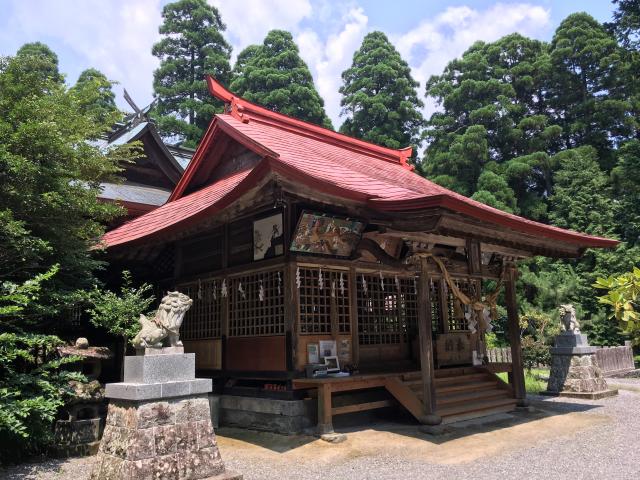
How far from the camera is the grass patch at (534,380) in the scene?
530 inches

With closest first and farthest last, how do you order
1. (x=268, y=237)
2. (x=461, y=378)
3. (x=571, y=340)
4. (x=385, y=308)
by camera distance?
(x=268, y=237)
(x=461, y=378)
(x=385, y=308)
(x=571, y=340)

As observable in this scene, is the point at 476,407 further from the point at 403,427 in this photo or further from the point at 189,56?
the point at 189,56

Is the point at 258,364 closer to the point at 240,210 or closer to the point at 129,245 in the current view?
the point at 240,210

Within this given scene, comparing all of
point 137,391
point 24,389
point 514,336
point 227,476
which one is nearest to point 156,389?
point 137,391

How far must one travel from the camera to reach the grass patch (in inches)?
530

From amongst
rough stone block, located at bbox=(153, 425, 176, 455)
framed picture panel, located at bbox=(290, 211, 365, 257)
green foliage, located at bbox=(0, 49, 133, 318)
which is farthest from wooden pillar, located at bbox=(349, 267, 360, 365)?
rough stone block, located at bbox=(153, 425, 176, 455)

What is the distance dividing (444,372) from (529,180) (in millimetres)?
24399

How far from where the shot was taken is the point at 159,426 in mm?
5176

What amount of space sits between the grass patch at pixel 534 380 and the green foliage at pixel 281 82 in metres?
23.2

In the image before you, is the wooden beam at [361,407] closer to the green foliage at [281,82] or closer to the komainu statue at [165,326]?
the komainu statue at [165,326]

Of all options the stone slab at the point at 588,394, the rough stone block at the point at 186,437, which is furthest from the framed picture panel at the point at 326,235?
the stone slab at the point at 588,394

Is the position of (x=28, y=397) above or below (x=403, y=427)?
above

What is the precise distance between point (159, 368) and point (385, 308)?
578cm

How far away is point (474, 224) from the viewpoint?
8.16 meters
